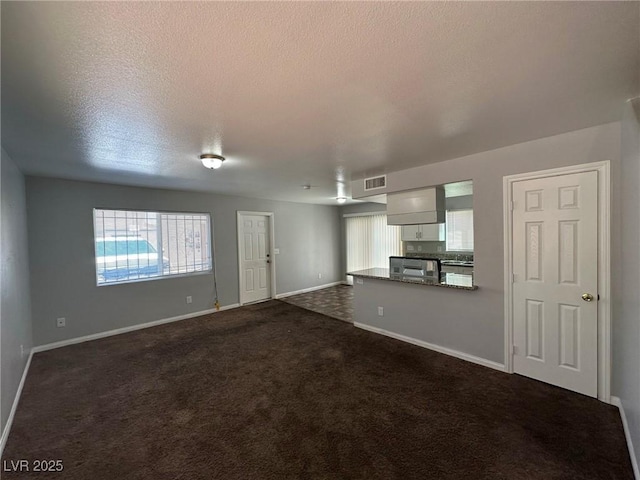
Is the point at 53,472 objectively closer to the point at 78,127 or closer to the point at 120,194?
the point at 78,127

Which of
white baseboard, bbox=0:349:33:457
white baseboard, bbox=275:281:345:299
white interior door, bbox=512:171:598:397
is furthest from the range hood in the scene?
white baseboard, bbox=0:349:33:457

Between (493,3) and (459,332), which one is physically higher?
(493,3)

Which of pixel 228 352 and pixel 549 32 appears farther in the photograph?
pixel 228 352

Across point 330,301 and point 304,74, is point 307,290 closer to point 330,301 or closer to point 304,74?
point 330,301

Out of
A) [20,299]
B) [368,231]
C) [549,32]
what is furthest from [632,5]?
[368,231]

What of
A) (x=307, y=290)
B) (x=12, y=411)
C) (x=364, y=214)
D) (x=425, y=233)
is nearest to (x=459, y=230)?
(x=425, y=233)

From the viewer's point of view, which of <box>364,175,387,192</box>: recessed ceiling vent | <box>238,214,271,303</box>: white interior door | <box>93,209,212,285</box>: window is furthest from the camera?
<box>238,214,271,303</box>: white interior door

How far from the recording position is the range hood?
3.70 metres

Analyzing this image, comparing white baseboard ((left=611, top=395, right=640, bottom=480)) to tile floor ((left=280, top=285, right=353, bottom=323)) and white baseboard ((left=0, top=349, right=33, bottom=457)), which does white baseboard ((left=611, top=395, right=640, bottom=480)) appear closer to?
tile floor ((left=280, top=285, right=353, bottom=323))

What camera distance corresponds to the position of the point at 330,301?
6.28 metres

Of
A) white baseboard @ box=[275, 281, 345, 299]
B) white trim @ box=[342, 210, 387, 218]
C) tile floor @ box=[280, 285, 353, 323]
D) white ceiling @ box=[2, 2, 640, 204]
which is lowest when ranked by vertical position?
tile floor @ box=[280, 285, 353, 323]

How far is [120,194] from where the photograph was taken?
14.7 ft

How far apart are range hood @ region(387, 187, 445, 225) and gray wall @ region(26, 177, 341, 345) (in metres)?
3.35

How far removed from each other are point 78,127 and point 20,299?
2.32 m
